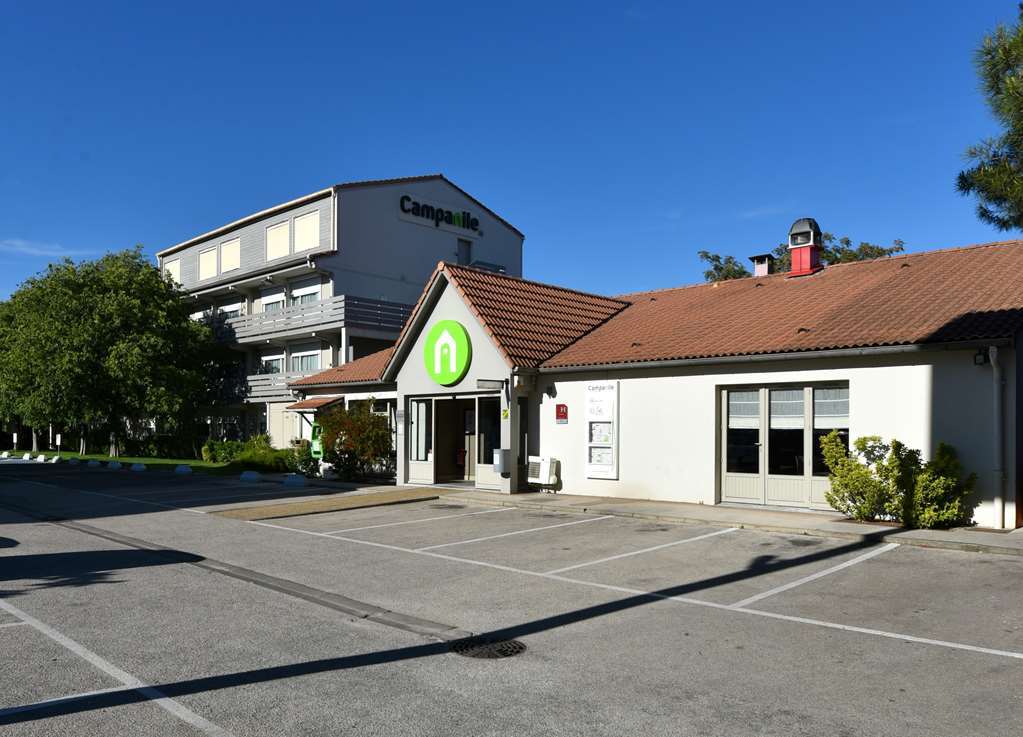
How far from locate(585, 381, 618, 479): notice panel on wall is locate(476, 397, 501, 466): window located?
3.77 metres

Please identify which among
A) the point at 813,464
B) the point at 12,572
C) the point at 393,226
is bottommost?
the point at 12,572

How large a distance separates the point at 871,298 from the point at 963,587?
935cm

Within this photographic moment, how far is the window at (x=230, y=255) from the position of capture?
4162cm

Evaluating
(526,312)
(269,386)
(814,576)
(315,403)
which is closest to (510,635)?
(814,576)

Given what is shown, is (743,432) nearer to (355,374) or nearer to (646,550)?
(646,550)

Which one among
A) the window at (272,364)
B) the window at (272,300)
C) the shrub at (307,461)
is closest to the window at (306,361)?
the window at (272,364)

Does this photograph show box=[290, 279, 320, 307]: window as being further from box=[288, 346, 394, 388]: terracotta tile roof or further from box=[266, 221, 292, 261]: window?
box=[288, 346, 394, 388]: terracotta tile roof

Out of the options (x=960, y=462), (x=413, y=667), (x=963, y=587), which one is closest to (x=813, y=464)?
(x=960, y=462)

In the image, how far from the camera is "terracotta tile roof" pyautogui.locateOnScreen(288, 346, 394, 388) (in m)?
25.9

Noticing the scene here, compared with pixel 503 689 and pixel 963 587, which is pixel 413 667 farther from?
pixel 963 587

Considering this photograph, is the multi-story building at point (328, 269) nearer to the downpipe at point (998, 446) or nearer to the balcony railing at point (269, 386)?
the balcony railing at point (269, 386)

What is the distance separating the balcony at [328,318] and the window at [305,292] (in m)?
1.03

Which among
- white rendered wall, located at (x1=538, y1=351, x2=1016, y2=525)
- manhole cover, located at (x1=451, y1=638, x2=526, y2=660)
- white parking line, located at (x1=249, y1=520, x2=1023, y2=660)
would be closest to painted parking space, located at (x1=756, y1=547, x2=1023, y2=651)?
white parking line, located at (x1=249, y1=520, x2=1023, y2=660)

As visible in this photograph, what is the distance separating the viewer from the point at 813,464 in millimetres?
15320
